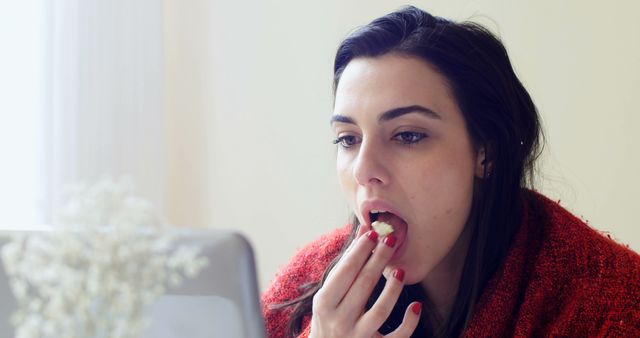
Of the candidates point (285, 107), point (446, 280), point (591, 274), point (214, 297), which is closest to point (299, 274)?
point (446, 280)

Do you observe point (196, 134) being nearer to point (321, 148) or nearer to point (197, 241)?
point (321, 148)

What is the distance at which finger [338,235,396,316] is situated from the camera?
3.39 feet

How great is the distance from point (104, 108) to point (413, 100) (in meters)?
0.92

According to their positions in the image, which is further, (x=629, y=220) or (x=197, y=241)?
(x=629, y=220)

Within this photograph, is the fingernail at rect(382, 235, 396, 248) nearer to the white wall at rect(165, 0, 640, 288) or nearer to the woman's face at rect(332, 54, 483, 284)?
the woman's face at rect(332, 54, 483, 284)

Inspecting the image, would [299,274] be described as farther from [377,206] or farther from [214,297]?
[214,297]

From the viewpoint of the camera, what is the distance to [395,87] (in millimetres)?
1069

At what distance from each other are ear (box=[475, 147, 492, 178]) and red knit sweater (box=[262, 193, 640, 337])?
8 centimetres

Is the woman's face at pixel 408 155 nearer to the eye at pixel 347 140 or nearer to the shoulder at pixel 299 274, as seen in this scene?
the eye at pixel 347 140

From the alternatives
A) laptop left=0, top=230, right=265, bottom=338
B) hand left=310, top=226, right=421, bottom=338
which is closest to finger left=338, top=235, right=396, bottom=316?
hand left=310, top=226, right=421, bottom=338

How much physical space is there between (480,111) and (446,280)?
269 millimetres

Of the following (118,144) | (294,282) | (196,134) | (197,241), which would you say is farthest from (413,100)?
(196,134)

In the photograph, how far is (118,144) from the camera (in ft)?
5.90

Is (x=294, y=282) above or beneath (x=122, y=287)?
beneath
